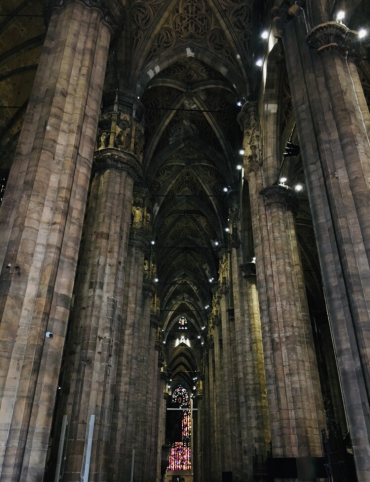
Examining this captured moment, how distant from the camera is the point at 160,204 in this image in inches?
1032

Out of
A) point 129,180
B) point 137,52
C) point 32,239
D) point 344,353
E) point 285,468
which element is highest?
point 137,52

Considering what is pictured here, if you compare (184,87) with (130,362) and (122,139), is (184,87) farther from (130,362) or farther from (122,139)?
(130,362)

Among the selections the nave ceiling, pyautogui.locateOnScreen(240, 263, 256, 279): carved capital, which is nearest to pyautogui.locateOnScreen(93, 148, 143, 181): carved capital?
the nave ceiling

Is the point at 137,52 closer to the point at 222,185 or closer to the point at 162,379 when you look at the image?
the point at 222,185

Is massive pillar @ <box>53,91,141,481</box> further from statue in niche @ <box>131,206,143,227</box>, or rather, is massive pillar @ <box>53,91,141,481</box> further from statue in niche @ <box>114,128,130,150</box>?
statue in niche @ <box>131,206,143,227</box>

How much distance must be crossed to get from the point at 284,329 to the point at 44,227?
798cm

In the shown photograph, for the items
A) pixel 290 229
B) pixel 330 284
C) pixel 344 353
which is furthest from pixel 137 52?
pixel 344 353

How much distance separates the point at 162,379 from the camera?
4106 cm

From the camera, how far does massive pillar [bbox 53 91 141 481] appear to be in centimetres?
1001

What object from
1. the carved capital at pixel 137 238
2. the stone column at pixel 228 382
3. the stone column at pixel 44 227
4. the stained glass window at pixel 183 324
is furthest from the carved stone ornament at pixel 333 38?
the stained glass window at pixel 183 324

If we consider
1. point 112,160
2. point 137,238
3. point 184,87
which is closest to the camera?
point 112,160

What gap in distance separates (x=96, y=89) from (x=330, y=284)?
666 centimetres

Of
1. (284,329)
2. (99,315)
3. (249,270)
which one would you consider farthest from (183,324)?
(99,315)

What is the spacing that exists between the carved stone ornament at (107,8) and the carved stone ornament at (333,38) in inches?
193
